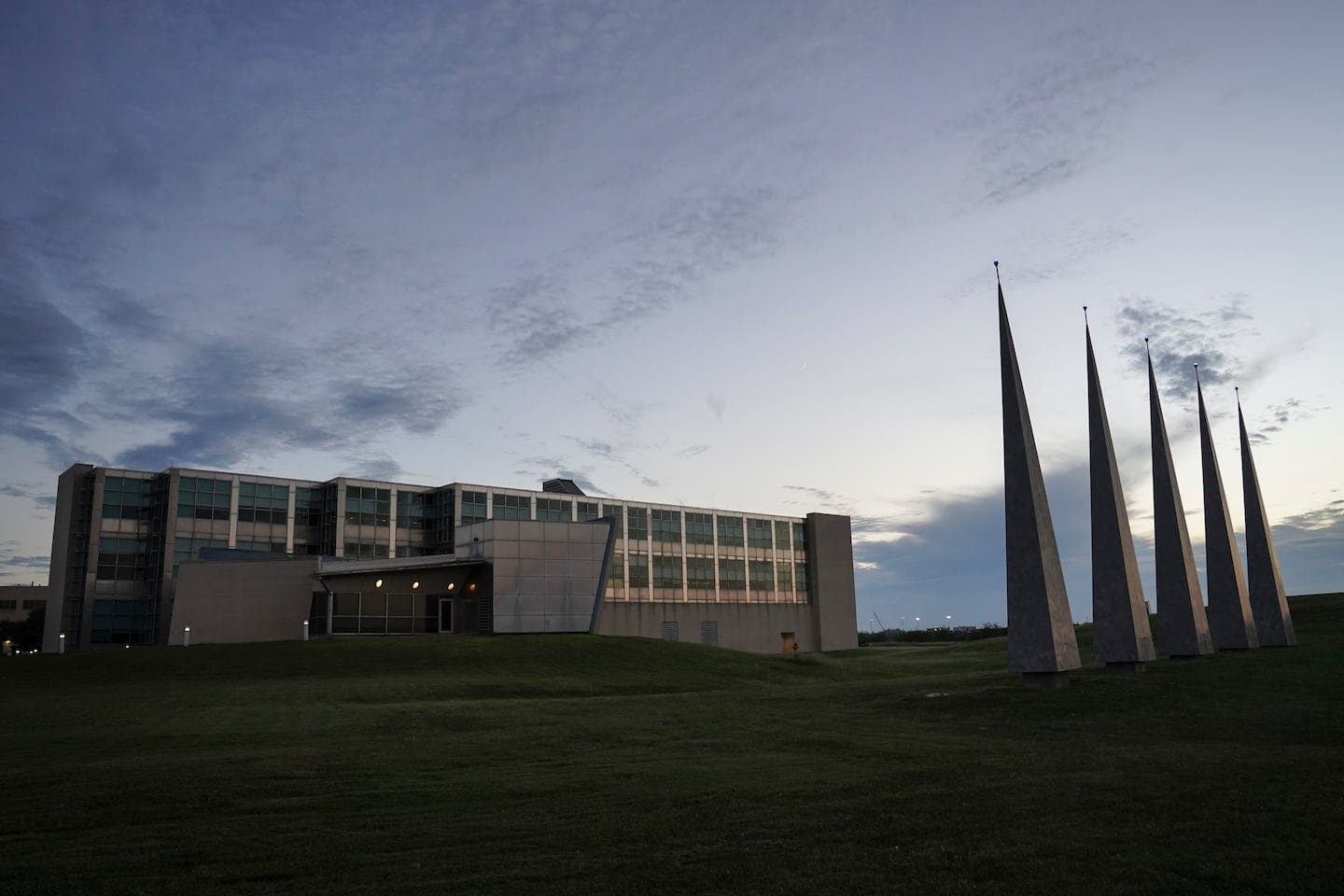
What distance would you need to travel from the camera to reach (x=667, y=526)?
308ft

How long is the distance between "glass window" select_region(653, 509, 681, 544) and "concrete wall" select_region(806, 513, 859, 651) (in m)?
16.0

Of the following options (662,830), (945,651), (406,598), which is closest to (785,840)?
(662,830)

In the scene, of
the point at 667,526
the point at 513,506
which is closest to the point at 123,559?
the point at 513,506

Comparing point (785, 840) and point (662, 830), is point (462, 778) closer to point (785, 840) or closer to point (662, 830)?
point (662, 830)

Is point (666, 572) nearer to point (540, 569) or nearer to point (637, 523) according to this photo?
point (637, 523)

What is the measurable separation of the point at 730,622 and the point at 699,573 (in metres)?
5.71

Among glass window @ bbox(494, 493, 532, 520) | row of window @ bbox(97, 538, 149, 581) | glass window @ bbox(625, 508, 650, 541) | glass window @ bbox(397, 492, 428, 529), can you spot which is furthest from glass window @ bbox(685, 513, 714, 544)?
row of window @ bbox(97, 538, 149, 581)

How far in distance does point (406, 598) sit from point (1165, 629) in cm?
4478

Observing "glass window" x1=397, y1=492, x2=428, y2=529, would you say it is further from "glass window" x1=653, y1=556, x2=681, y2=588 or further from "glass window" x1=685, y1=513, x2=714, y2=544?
"glass window" x1=685, y1=513, x2=714, y2=544

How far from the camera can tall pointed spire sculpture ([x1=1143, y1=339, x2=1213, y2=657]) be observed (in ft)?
115

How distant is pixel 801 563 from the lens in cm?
10094

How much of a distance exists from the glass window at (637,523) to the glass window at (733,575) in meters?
9.09

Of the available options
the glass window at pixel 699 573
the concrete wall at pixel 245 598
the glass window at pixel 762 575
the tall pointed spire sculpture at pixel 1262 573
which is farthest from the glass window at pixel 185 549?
the tall pointed spire sculpture at pixel 1262 573

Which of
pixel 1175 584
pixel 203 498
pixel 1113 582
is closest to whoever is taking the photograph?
pixel 1113 582
